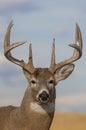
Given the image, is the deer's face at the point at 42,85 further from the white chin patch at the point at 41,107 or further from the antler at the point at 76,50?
the antler at the point at 76,50

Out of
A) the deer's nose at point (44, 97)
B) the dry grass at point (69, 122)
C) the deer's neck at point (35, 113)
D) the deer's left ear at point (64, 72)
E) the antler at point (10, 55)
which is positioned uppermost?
the antler at point (10, 55)

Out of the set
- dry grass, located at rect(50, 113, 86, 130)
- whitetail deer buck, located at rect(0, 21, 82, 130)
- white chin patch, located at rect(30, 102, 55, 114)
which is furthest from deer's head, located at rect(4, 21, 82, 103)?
dry grass, located at rect(50, 113, 86, 130)

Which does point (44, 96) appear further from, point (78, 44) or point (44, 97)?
point (78, 44)

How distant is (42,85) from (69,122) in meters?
34.2

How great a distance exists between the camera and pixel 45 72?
46.6 feet

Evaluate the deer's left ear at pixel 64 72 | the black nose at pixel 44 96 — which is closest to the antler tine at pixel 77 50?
the deer's left ear at pixel 64 72

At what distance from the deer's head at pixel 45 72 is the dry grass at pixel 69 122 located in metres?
26.5

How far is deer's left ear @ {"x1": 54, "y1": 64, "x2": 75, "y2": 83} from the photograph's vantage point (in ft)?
48.3

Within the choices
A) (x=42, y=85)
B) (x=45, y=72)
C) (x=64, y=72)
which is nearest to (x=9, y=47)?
(x=45, y=72)

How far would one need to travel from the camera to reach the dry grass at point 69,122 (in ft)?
140

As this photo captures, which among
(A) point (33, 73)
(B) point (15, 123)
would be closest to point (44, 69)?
(A) point (33, 73)

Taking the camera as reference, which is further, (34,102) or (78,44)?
(78,44)

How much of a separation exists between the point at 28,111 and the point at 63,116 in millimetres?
38622

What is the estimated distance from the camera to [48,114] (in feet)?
45.9
